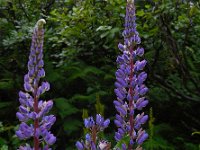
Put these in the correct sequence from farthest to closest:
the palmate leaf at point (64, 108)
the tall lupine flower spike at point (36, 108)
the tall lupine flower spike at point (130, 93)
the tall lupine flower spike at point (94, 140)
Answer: the palmate leaf at point (64, 108), the tall lupine flower spike at point (130, 93), the tall lupine flower spike at point (36, 108), the tall lupine flower spike at point (94, 140)

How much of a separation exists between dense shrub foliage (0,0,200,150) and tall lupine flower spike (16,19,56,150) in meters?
2.67

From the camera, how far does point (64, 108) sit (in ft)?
16.0

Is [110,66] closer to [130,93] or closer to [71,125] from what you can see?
[71,125]

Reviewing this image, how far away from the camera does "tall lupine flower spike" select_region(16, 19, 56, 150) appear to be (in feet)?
6.30

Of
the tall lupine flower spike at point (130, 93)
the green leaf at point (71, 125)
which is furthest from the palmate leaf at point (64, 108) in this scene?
the tall lupine flower spike at point (130, 93)

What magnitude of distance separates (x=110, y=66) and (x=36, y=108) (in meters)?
3.66

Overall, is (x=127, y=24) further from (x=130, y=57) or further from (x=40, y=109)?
(x=40, y=109)

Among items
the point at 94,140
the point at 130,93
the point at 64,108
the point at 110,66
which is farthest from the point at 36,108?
the point at 110,66

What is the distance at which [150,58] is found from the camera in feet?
17.0

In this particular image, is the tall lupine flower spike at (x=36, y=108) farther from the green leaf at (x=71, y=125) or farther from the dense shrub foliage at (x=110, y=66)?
the green leaf at (x=71, y=125)

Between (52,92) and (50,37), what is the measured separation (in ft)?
2.39

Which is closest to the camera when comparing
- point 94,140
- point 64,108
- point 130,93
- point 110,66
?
point 94,140

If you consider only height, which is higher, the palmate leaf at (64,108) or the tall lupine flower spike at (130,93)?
the tall lupine flower spike at (130,93)

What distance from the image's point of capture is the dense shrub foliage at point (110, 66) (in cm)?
489
